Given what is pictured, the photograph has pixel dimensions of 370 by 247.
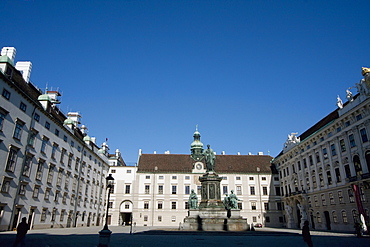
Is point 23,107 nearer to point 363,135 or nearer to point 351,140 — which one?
point 363,135

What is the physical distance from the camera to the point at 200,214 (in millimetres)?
26656

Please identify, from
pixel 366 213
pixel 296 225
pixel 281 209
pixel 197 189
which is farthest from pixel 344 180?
pixel 197 189

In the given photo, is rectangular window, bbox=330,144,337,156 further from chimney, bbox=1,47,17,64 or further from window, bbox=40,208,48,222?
chimney, bbox=1,47,17,64

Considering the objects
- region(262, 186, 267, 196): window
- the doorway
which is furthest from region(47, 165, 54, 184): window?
region(262, 186, 267, 196): window

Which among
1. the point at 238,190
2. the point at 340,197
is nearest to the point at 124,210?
the point at 238,190

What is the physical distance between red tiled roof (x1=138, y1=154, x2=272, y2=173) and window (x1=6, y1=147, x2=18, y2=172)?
34216mm

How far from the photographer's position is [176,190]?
58438 mm

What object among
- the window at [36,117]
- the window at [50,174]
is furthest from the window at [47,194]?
the window at [36,117]

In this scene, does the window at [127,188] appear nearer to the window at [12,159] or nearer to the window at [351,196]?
the window at [12,159]

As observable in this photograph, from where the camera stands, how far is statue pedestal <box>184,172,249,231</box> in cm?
2562

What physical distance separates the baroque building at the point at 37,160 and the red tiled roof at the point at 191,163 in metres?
16.1

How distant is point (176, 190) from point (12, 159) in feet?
121

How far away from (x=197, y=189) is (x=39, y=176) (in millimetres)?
34632

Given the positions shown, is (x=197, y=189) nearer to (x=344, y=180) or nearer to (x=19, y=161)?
(x=344, y=180)
